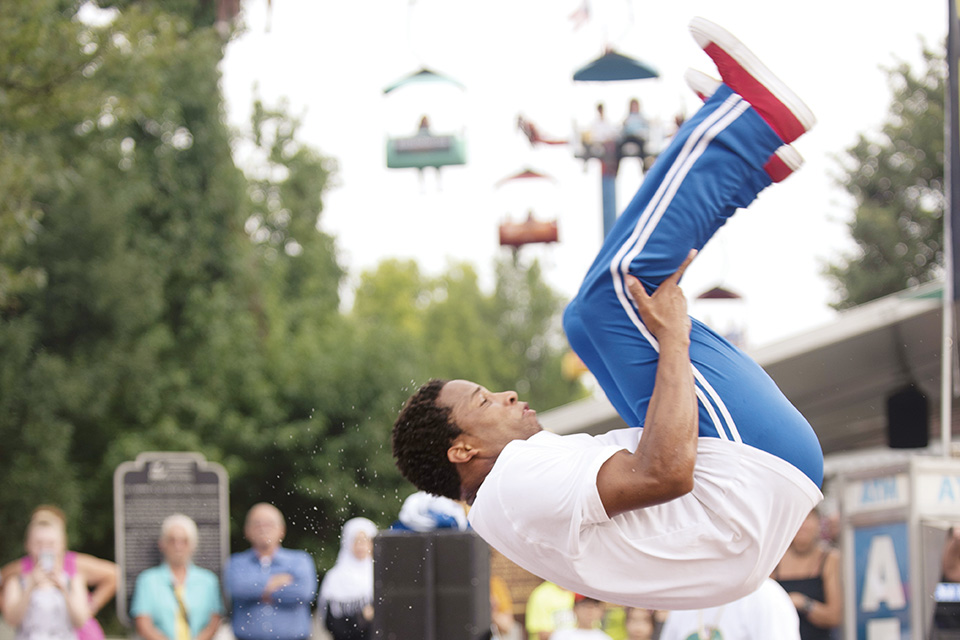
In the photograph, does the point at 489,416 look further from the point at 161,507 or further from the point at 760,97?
the point at 161,507

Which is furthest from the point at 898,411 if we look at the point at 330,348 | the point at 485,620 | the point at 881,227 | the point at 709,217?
the point at 330,348

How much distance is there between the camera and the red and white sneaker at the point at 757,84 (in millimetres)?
3381

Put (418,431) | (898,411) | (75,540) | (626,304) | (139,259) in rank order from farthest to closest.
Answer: (139,259) → (75,540) → (898,411) → (418,431) → (626,304)

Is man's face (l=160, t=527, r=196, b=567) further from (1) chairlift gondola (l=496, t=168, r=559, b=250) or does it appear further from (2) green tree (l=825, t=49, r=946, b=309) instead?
(2) green tree (l=825, t=49, r=946, b=309)

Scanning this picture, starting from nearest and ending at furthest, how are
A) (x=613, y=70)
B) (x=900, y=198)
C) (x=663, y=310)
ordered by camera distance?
(x=663, y=310)
(x=613, y=70)
(x=900, y=198)

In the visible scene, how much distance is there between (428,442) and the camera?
3811mm

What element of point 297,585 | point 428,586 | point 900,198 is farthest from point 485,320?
point 428,586

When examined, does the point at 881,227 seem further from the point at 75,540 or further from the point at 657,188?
the point at 657,188

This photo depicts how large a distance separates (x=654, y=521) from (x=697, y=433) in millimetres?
361

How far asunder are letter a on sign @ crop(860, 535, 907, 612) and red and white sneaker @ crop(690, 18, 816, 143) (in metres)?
4.70

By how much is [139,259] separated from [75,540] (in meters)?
5.86

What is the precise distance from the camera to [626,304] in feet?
11.1

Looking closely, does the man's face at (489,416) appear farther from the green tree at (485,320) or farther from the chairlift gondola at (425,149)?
the green tree at (485,320)

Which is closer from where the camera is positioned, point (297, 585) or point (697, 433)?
point (697, 433)
